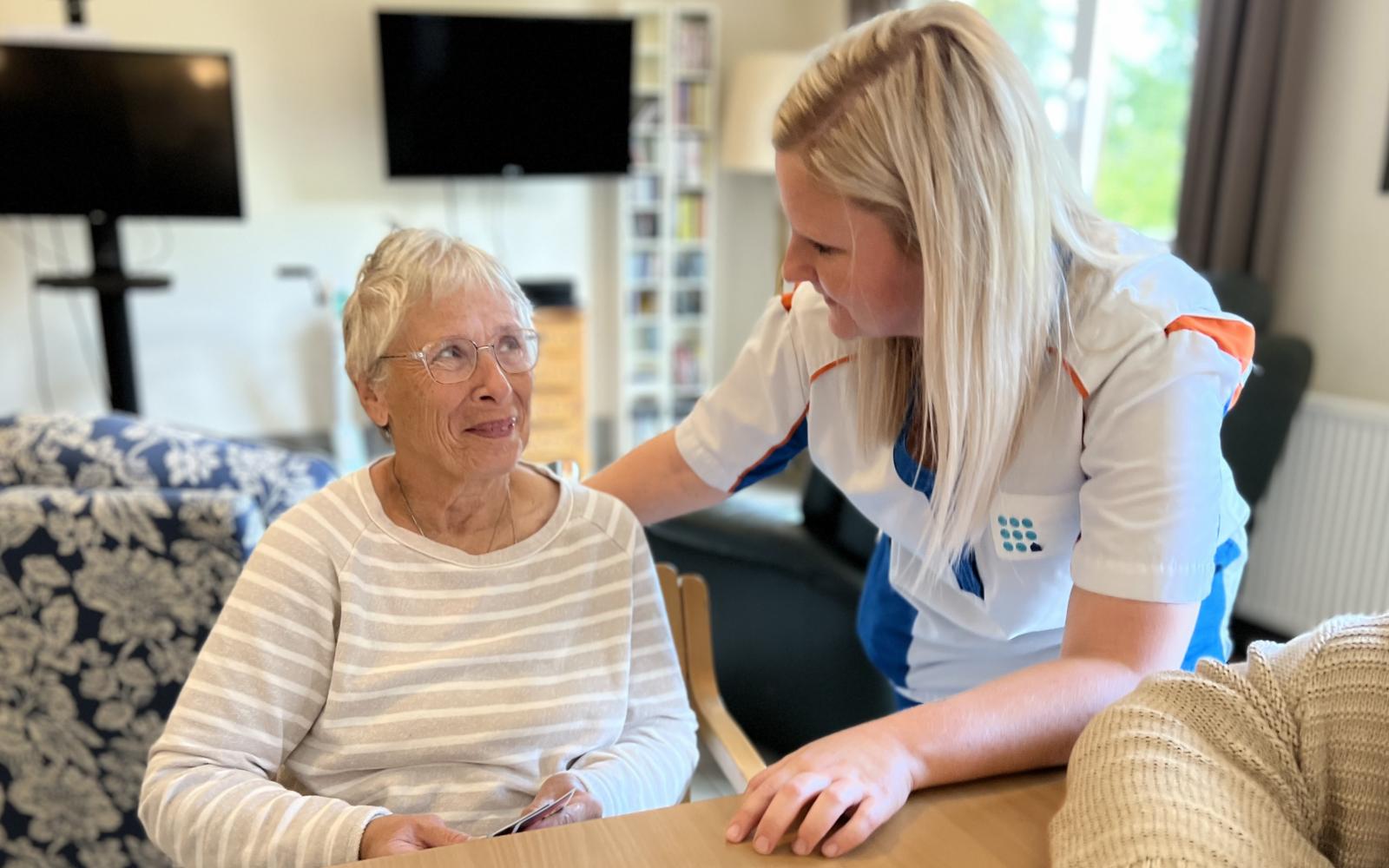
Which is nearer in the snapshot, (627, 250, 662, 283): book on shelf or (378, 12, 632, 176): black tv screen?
(378, 12, 632, 176): black tv screen

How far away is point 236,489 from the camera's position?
1.77 metres

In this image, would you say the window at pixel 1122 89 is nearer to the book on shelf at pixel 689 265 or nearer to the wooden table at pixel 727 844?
the book on shelf at pixel 689 265

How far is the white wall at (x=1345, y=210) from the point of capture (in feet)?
9.12

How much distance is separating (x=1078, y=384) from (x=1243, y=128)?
2.45 meters

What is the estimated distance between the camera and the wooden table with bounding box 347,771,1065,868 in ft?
2.57

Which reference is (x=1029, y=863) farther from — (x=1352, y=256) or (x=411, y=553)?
(x=1352, y=256)

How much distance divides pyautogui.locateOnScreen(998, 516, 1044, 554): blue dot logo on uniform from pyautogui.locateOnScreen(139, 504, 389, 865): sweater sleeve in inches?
27.5

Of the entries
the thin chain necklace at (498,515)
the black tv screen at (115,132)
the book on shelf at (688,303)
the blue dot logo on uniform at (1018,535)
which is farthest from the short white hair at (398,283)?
the book on shelf at (688,303)

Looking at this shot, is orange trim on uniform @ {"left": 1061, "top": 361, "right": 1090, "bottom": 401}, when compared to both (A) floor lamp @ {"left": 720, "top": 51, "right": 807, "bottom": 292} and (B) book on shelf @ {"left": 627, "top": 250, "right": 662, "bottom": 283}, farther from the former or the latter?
(B) book on shelf @ {"left": 627, "top": 250, "right": 662, "bottom": 283}

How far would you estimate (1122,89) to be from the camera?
3.78 metres

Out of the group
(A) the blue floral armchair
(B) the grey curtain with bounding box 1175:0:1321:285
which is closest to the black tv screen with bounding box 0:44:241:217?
(A) the blue floral armchair

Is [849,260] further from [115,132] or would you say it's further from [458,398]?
[115,132]

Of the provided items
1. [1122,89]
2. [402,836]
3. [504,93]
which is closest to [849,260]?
[402,836]

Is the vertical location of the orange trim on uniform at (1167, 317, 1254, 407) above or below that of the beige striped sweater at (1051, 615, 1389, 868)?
above
